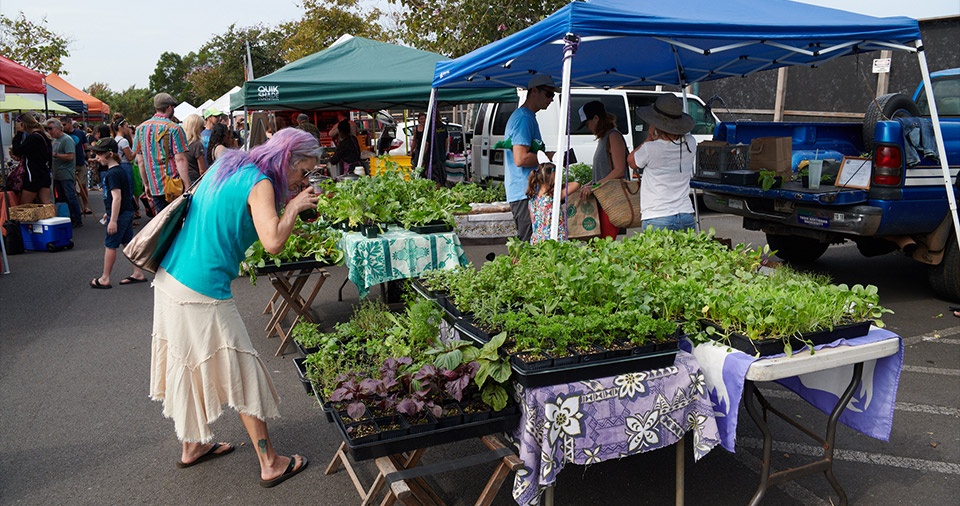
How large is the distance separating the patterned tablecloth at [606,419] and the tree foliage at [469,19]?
1042 cm

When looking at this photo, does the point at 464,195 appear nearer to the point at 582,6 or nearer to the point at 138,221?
the point at 582,6

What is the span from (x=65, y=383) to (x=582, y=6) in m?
4.44

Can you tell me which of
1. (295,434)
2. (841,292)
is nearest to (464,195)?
(295,434)

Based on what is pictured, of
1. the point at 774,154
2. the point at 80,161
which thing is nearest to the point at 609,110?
the point at 774,154

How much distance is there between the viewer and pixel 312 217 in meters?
5.99

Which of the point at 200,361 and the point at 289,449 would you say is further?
the point at 289,449

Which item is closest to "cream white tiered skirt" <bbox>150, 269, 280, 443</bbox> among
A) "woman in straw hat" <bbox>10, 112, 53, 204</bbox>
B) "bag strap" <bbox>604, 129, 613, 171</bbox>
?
"bag strap" <bbox>604, 129, 613, 171</bbox>

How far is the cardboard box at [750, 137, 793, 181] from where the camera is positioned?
6488mm

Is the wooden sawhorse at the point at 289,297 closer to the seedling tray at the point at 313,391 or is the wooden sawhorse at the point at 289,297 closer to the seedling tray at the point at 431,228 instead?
the seedling tray at the point at 431,228

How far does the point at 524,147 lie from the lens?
5711 mm

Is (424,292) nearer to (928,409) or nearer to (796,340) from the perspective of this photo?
(796,340)

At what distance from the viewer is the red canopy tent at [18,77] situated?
24.7 feet

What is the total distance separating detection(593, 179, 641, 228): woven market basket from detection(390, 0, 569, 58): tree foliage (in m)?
7.26

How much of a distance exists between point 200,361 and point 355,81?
603cm
